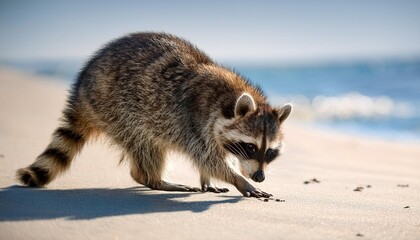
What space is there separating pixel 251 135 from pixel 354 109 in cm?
1368

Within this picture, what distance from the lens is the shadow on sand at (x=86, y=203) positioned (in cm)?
378

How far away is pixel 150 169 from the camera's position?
5402 millimetres

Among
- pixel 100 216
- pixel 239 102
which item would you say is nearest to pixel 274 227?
pixel 100 216

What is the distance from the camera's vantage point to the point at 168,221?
3.71 m

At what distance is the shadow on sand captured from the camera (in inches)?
149

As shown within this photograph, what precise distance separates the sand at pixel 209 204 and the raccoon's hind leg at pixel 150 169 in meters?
0.15

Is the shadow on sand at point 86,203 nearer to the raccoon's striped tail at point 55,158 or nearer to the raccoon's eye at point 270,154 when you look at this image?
the raccoon's striped tail at point 55,158

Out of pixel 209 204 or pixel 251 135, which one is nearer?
pixel 209 204

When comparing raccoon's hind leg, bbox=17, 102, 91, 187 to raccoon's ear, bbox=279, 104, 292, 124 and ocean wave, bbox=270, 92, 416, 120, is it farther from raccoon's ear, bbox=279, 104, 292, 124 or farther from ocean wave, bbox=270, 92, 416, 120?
ocean wave, bbox=270, 92, 416, 120

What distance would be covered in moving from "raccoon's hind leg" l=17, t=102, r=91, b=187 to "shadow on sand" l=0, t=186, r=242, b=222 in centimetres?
23

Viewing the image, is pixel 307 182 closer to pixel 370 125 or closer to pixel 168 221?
pixel 168 221

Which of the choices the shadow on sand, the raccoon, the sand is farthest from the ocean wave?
the shadow on sand

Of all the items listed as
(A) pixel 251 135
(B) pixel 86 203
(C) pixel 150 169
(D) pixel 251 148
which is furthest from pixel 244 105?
(B) pixel 86 203

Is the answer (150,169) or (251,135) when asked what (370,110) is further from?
(251,135)
